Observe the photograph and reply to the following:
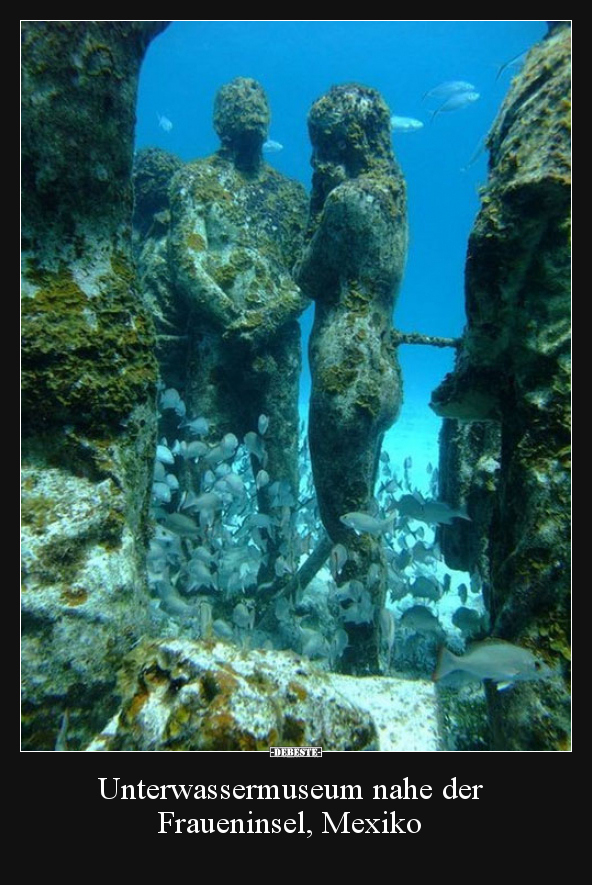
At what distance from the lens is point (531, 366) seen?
118 inches

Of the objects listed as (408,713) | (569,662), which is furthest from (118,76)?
(408,713)

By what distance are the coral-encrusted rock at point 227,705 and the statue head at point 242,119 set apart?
22.9 feet

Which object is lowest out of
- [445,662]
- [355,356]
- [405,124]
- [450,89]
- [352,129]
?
[445,662]

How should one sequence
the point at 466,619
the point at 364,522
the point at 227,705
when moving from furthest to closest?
the point at 466,619 < the point at 364,522 < the point at 227,705

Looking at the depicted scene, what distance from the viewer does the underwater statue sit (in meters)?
4.79

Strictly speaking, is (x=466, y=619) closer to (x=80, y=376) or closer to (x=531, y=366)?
(x=531, y=366)

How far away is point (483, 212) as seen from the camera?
311 cm

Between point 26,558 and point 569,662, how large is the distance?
9.58 ft

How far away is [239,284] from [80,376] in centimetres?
364

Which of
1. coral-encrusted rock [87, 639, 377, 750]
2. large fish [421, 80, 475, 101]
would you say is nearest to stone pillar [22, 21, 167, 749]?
coral-encrusted rock [87, 639, 377, 750]

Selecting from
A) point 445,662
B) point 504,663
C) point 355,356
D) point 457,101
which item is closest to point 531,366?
point 504,663

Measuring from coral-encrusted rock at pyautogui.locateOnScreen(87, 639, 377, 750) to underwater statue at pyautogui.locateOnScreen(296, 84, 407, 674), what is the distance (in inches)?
88.0

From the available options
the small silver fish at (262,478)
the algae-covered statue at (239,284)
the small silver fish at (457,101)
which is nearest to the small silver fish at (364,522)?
the small silver fish at (262,478)

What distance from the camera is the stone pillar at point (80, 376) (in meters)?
2.52
